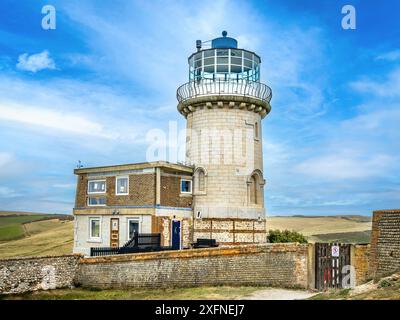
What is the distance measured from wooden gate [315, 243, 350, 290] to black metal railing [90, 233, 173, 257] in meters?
9.61

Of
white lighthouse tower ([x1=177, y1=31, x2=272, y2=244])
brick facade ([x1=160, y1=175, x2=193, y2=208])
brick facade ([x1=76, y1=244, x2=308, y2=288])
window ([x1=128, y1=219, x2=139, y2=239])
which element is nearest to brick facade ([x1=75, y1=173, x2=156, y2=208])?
brick facade ([x1=160, y1=175, x2=193, y2=208])

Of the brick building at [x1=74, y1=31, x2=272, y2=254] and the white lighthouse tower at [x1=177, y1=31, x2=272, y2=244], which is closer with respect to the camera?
the brick building at [x1=74, y1=31, x2=272, y2=254]

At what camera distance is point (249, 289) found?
18266 mm

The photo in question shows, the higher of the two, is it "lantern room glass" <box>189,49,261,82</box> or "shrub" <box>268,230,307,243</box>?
"lantern room glass" <box>189,49,261,82</box>

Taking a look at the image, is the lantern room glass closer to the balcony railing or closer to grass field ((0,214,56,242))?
the balcony railing

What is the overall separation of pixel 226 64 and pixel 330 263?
51.3 ft

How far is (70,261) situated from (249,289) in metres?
9.25

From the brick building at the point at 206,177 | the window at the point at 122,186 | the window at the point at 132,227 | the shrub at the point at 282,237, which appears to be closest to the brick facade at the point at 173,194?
the brick building at the point at 206,177

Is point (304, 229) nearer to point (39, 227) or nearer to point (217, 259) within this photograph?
point (39, 227)

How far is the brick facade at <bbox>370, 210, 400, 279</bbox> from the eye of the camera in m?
16.3

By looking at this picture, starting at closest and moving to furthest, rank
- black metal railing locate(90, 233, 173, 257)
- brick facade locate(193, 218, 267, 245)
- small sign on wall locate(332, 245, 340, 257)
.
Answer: small sign on wall locate(332, 245, 340, 257)
black metal railing locate(90, 233, 173, 257)
brick facade locate(193, 218, 267, 245)

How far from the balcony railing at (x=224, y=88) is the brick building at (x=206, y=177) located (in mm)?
60

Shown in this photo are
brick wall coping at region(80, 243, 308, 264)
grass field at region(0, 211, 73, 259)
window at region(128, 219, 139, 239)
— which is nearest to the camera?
brick wall coping at region(80, 243, 308, 264)

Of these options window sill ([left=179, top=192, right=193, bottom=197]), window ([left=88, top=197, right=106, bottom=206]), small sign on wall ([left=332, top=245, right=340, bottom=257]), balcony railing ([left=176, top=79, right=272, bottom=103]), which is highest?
balcony railing ([left=176, top=79, right=272, bottom=103])
